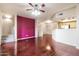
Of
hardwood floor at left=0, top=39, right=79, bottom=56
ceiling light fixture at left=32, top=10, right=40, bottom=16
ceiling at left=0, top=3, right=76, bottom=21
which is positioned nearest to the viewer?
ceiling at left=0, top=3, right=76, bottom=21

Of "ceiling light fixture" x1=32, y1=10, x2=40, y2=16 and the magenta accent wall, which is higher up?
"ceiling light fixture" x1=32, y1=10, x2=40, y2=16

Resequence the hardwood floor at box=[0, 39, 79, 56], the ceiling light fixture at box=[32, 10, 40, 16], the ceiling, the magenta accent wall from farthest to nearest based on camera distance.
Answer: the magenta accent wall
the hardwood floor at box=[0, 39, 79, 56]
the ceiling light fixture at box=[32, 10, 40, 16]
the ceiling

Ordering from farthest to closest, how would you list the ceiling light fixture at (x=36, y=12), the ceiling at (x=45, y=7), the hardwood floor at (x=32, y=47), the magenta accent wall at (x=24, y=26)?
the magenta accent wall at (x=24, y=26) < the hardwood floor at (x=32, y=47) < the ceiling light fixture at (x=36, y=12) < the ceiling at (x=45, y=7)

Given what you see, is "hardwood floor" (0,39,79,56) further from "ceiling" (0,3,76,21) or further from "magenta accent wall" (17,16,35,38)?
"ceiling" (0,3,76,21)

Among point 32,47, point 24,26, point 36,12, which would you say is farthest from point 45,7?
point 32,47

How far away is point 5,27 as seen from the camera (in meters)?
3.29

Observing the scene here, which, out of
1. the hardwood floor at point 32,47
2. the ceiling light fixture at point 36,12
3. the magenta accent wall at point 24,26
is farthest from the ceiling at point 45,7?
the hardwood floor at point 32,47

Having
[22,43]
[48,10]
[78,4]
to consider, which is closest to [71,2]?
[78,4]

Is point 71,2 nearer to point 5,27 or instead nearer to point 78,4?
point 78,4

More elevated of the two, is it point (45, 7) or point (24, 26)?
point (45, 7)

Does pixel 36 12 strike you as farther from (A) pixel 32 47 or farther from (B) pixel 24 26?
(A) pixel 32 47

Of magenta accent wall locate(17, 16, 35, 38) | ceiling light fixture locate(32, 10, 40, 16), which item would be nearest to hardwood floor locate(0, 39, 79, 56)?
magenta accent wall locate(17, 16, 35, 38)

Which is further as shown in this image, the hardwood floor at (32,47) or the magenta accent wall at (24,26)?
the magenta accent wall at (24,26)

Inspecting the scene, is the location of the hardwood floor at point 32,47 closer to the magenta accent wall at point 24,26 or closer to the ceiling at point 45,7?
the magenta accent wall at point 24,26
